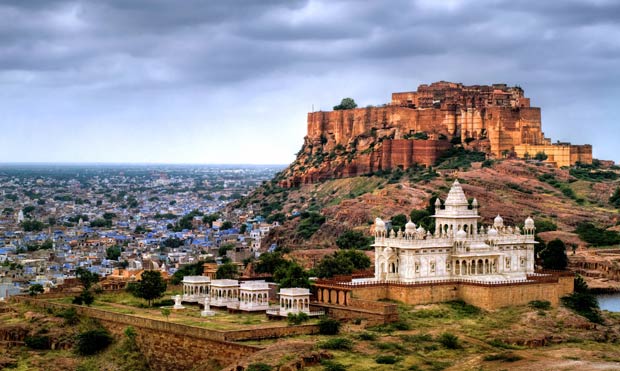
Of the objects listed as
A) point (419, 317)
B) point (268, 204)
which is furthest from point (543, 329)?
point (268, 204)

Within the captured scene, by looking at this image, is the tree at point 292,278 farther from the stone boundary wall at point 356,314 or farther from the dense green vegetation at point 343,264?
the stone boundary wall at point 356,314

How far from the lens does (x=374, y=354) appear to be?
51812mm

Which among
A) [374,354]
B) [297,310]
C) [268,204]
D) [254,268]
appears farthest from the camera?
[268,204]

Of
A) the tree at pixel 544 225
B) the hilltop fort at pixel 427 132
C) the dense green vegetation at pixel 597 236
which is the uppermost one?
the hilltop fort at pixel 427 132

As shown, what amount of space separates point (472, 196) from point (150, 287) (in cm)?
3774

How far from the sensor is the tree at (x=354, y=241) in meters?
92.1

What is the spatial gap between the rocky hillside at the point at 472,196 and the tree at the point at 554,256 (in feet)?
40.0

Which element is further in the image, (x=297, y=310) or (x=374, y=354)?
(x=297, y=310)

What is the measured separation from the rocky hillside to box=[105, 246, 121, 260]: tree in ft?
45.7

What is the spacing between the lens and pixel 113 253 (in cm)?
11219

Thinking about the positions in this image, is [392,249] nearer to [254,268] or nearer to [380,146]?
[254,268]

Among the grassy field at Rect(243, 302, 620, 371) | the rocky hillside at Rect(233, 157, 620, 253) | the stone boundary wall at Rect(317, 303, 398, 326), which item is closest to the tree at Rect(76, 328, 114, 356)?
the grassy field at Rect(243, 302, 620, 371)

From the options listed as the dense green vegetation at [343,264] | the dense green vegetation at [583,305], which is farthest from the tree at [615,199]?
the dense green vegetation at [583,305]

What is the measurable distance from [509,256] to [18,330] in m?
24.1
